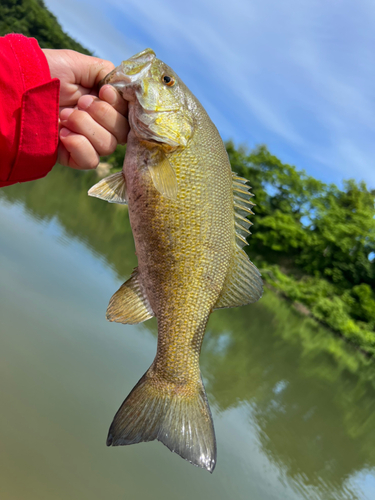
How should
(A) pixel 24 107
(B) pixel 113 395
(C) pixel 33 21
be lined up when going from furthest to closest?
(C) pixel 33 21 < (B) pixel 113 395 < (A) pixel 24 107

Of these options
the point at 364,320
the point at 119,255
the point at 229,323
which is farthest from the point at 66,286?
the point at 364,320

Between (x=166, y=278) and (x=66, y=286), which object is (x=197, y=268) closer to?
(x=166, y=278)

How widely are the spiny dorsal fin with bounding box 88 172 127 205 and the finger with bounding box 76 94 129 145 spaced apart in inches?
10.4

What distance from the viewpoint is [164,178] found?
166cm

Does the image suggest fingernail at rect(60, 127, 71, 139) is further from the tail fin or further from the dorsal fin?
the tail fin

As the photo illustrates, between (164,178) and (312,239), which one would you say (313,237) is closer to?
(312,239)

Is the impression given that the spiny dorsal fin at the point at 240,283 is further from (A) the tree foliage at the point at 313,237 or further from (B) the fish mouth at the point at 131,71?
(A) the tree foliage at the point at 313,237

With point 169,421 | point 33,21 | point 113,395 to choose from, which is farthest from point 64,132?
point 33,21

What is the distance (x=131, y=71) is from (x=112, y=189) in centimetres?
59

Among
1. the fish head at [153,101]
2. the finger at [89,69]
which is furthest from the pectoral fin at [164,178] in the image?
the finger at [89,69]

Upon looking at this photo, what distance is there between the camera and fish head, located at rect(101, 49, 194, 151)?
170 centimetres

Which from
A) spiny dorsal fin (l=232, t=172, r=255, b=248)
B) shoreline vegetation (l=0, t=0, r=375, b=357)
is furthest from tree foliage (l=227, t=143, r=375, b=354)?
spiny dorsal fin (l=232, t=172, r=255, b=248)

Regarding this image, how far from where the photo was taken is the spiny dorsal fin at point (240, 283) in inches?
72.4

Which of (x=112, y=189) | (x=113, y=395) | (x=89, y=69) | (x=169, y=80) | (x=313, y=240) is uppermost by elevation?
(x=313, y=240)
